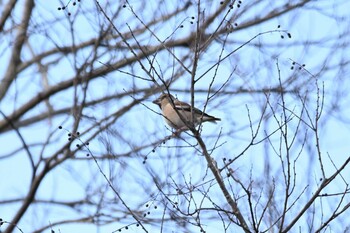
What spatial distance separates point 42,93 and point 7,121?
27.6 inches

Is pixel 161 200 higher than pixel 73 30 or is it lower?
lower

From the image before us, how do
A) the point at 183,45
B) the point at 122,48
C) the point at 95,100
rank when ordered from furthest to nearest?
1. the point at 183,45
2. the point at 95,100
3. the point at 122,48

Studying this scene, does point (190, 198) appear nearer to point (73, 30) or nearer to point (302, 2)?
point (73, 30)

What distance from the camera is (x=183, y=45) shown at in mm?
11008

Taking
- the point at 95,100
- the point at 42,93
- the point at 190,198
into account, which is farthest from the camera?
the point at 42,93

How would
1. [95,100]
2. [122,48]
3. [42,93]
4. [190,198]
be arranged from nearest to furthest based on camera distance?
[190,198] < [122,48] < [95,100] < [42,93]

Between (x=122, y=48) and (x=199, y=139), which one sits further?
(x=122, y=48)

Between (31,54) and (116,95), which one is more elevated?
(31,54)

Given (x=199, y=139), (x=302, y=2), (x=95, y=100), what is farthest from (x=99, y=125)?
(x=199, y=139)

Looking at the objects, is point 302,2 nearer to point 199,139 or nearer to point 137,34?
point 137,34

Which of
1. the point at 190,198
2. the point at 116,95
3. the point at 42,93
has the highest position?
the point at 42,93

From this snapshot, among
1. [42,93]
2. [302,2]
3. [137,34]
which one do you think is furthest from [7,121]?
[302,2]

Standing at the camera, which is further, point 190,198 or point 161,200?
point 161,200

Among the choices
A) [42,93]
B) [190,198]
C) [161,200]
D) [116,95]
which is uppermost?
[42,93]
